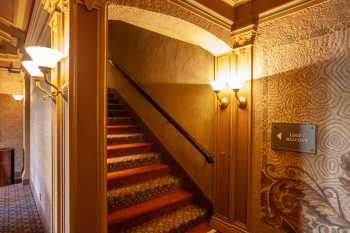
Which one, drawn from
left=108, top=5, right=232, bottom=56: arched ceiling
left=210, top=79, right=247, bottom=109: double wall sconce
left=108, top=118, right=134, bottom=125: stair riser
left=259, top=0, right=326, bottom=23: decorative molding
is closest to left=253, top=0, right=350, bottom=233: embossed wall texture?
left=259, top=0, right=326, bottom=23: decorative molding

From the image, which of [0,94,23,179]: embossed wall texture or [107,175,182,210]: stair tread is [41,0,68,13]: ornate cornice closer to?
[107,175,182,210]: stair tread

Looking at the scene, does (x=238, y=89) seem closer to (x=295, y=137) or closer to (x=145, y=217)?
(x=295, y=137)

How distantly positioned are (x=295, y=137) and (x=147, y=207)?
6.04 ft

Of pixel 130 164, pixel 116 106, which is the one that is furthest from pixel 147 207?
pixel 116 106

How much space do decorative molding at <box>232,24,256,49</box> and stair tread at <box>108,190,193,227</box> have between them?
6.94ft

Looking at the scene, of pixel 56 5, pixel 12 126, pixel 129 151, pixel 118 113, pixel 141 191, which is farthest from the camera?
pixel 12 126

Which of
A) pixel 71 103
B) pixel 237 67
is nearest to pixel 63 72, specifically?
pixel 71 103

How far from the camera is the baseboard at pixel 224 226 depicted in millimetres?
2527

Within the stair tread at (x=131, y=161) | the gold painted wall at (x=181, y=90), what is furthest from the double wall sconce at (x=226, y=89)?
the stair tread at (x=131, y=161)

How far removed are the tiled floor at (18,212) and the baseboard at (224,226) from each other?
2.27 meters

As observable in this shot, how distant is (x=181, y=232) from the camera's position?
8.41 feet

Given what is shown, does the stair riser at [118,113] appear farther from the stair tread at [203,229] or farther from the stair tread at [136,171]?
the stair tread at [203,229]

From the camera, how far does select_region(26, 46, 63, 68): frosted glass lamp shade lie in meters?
1.47

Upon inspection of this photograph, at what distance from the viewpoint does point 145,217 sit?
2498 millimetres
